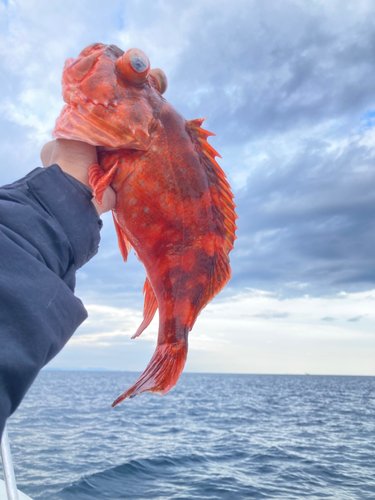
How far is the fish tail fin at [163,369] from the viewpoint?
1768 mm

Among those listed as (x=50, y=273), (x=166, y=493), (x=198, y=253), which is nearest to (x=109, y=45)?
(x=198, y=253)

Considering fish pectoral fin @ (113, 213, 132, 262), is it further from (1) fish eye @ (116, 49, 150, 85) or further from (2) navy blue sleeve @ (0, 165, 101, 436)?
(1) fish eye @ (116, 49, 150, 85)

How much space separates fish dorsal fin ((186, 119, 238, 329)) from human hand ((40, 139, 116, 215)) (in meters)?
0.57

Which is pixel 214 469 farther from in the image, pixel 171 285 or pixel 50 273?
pixel 50 273

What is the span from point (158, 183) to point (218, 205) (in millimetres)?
366

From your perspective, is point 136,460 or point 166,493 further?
point 136,460

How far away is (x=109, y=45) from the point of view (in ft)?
6.37

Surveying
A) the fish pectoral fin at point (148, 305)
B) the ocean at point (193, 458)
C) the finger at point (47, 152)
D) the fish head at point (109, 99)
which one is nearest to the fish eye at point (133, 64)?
the fish head at point (109, 99)

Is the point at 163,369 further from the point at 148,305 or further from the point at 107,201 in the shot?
the point at 107,201

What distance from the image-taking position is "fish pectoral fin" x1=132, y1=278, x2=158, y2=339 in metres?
2.20

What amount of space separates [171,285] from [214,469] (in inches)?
536

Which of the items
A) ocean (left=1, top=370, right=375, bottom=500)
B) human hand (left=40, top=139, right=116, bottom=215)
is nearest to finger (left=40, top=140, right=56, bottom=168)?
human hand (left=40, top=139, right=116, bottom=215)

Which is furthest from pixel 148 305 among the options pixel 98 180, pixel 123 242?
pixel 98 180

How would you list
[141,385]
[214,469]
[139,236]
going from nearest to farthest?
[141,385] → [139,236] → [214,469]
